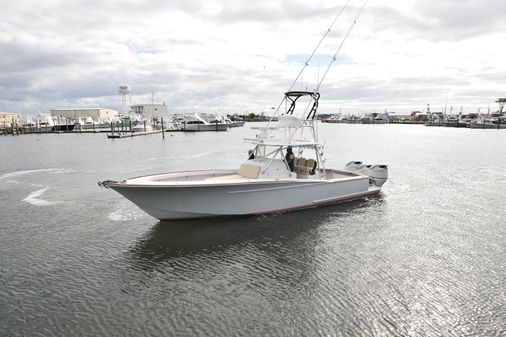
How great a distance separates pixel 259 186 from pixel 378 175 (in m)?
8.14

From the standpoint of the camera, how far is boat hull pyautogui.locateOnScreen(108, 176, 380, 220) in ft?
41.5

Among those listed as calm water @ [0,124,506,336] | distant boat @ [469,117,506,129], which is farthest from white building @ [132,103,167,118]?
calm water @ [0,124,506,336]

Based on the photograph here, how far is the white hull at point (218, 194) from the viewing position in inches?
497

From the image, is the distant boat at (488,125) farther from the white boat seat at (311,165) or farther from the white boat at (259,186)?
the white boat seat at (311,165)

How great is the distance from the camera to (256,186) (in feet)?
45.1

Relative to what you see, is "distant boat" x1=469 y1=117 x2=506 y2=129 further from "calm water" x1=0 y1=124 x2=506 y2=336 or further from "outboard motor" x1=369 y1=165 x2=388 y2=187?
"calm water" x1=0 y1=124 x2=506 y2=336

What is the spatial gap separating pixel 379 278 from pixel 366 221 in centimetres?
514

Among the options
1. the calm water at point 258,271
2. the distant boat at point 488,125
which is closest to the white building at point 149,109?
the distant boat at point 488,125

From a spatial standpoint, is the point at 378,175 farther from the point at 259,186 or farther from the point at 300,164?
the point at 259,186

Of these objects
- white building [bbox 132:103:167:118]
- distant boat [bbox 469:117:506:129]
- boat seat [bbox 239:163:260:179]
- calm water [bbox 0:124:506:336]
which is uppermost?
white building [bbox 132:103:167:118]

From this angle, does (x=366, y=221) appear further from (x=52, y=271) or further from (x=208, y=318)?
(x=52, y=271)

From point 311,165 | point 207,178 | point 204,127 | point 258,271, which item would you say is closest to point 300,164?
point 311,165

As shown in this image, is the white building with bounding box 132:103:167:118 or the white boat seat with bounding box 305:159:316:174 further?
the white building with bounding box 132:103:167:118

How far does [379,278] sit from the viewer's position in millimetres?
9664
